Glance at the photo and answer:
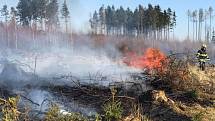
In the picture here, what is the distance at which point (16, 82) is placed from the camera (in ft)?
50.8

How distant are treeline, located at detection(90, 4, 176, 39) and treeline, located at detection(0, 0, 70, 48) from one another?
1512 centimetres

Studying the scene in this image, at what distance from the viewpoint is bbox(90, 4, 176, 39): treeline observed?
80.7 m

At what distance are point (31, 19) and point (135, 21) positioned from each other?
992 inches

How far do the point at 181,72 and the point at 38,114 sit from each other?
5.90m

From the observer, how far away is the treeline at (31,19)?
72062mm

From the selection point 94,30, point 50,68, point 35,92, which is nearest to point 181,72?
point 35,92

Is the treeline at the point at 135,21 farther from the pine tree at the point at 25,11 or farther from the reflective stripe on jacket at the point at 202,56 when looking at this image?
the reflective stripe on jacket at the point at 202,56

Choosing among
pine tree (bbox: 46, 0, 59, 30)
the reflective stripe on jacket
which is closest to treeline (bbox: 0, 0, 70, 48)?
pine tree (bbox: 46, 0, 59, 30)

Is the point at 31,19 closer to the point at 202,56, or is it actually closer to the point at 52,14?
the point at 52,14

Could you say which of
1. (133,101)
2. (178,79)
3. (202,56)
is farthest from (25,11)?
(133,101)

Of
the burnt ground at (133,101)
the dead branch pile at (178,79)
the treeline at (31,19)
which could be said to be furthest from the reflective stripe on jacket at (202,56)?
the treeline at (31,19)

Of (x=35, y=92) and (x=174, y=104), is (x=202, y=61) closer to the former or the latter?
(x=174, y=104)

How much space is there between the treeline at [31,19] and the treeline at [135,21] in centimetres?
1512

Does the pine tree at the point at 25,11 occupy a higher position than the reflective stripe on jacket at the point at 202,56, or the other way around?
the pine tree at the point at 25,11
